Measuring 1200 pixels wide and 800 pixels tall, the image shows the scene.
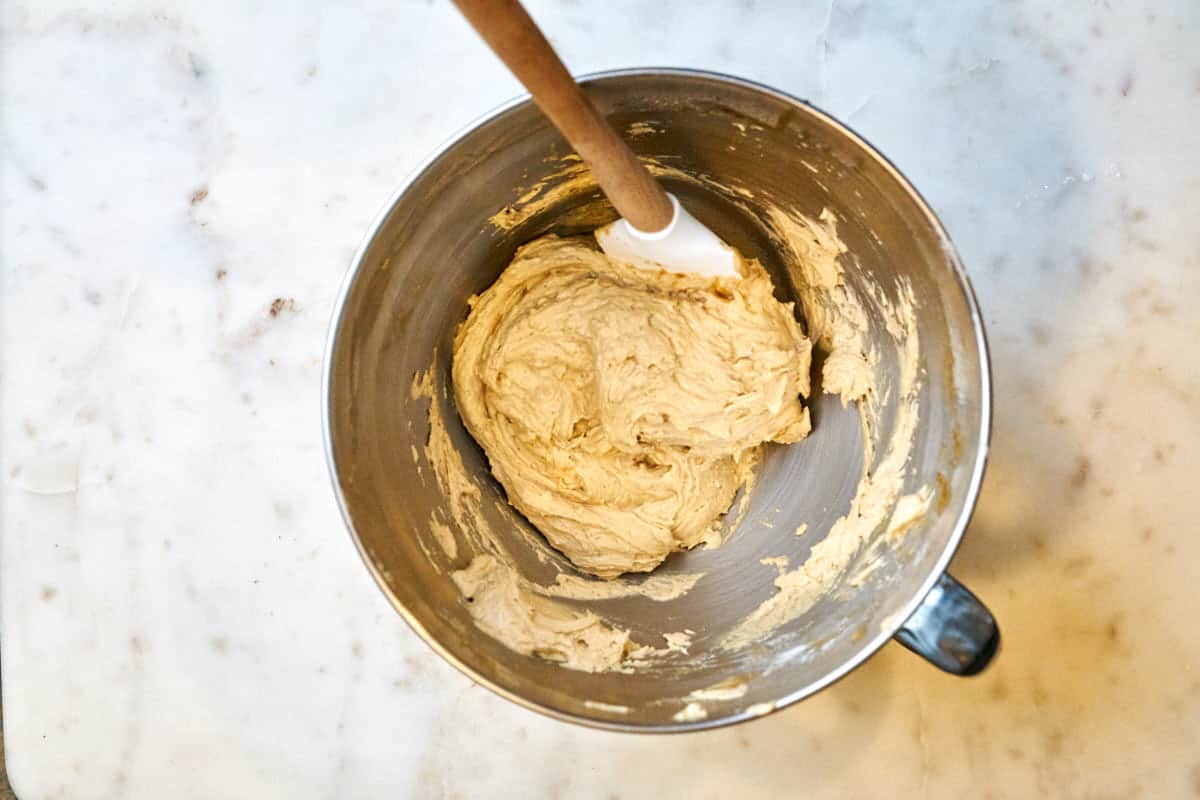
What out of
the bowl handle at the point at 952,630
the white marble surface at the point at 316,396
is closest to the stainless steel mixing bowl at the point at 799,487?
the bowl handle at the point at 952,630

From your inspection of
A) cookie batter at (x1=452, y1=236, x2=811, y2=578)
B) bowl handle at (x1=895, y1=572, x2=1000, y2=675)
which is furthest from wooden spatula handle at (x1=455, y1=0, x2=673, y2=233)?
bowl handle at (x1=895, y1=572, x2=1000, y2=675)

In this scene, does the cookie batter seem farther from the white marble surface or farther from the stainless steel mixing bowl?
the white marble surface

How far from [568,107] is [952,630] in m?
0.86

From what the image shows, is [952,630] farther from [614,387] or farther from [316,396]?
[316,396]

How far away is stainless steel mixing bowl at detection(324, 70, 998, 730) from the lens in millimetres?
1169

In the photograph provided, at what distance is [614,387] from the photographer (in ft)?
4.94

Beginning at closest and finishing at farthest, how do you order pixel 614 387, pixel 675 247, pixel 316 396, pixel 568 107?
pixel 568 107, pixel 675 247, pixel 614 387, pixel 316 396

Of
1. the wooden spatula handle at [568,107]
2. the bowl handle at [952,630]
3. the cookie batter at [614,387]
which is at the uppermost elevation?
the wooden spatula handle at [568,107]

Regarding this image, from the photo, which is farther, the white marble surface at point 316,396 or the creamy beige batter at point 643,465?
the white marble surface at point 316,396

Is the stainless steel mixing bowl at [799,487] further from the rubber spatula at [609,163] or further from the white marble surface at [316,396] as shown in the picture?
the white marble surface at [316,396]

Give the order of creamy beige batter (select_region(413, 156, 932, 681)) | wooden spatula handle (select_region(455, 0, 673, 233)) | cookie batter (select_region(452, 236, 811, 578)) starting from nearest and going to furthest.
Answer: wooden spatula handle (select_region(455, 0, 673, 233))
creamy beige batter (select_region(413, 156, 932, 681))
cookie batter (select_region(452, 236, 811, 578))

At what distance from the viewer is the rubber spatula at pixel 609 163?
3.08 feet

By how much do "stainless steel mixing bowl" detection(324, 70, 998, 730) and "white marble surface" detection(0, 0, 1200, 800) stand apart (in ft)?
1.02

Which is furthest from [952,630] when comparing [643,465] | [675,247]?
[675,247]
